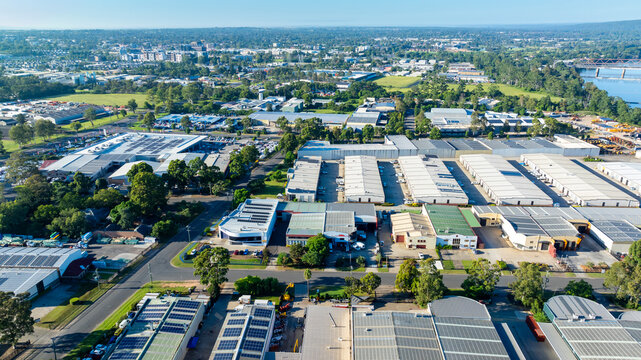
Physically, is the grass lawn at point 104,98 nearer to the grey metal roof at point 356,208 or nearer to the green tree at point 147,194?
the green tree at point 147,194

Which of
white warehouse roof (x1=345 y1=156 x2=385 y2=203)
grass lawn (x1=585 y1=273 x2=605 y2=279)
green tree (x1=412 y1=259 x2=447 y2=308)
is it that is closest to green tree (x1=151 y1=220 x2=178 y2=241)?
white warehouse roof (x1=345 y1=156 x2=385 y2=203)

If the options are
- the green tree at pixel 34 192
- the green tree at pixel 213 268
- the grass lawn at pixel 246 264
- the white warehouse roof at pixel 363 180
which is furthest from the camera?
the white warehouse roof at pixel 363 180

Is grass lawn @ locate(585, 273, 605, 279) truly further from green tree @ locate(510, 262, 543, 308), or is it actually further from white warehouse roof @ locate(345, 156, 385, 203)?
white warehouse roof @ locate(345, 156, 385, 203)

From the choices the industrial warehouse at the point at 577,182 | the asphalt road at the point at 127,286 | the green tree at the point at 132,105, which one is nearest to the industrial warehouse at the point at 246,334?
the asphalt road at the point at 127,286

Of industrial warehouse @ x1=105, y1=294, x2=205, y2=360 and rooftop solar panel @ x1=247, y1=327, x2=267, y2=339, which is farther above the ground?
rooftop solar panel @ x1=247, y1=327, x2=267, y2=339

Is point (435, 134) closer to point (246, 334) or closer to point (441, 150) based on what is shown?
point (441, 150)
